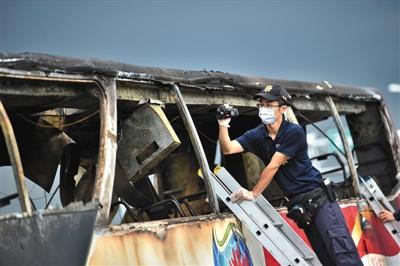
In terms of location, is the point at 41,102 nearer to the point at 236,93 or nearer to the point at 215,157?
the point at 236,93

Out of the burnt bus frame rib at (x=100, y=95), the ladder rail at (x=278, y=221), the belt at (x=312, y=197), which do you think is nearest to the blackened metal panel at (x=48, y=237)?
the burnt bus frame rib at (x=100, y=95)

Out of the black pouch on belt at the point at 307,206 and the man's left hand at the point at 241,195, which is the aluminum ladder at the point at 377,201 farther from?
the man's left hand at the point at 241,195

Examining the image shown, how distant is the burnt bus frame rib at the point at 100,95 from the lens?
4.21 meters

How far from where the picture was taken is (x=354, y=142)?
810cm

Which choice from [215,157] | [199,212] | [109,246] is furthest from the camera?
[215,157]

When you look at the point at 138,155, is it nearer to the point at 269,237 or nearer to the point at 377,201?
the point at 269,237

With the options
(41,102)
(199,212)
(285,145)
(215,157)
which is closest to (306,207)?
(285,145)

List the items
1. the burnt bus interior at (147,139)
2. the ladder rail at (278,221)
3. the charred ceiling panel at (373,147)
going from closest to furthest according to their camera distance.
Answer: the burnt bus interior at (147,139), the ladder rail at (278,221), the charred ceiling panel at (373,147)

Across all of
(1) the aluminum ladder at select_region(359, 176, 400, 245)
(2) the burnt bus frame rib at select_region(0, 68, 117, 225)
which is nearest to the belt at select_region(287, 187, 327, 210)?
(2) the burnt bus frame rib at select_region(0, 68, 117, 225)

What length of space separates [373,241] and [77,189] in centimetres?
311

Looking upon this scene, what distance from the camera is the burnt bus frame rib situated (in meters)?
4.21

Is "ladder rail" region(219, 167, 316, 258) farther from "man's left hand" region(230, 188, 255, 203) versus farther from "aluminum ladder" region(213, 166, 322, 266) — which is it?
"man's left hand" region(230, 188, 255, 203)

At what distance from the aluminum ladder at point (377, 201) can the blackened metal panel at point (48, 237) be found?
3.67 meters

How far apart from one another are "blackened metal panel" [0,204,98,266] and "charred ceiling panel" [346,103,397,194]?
4682mm
